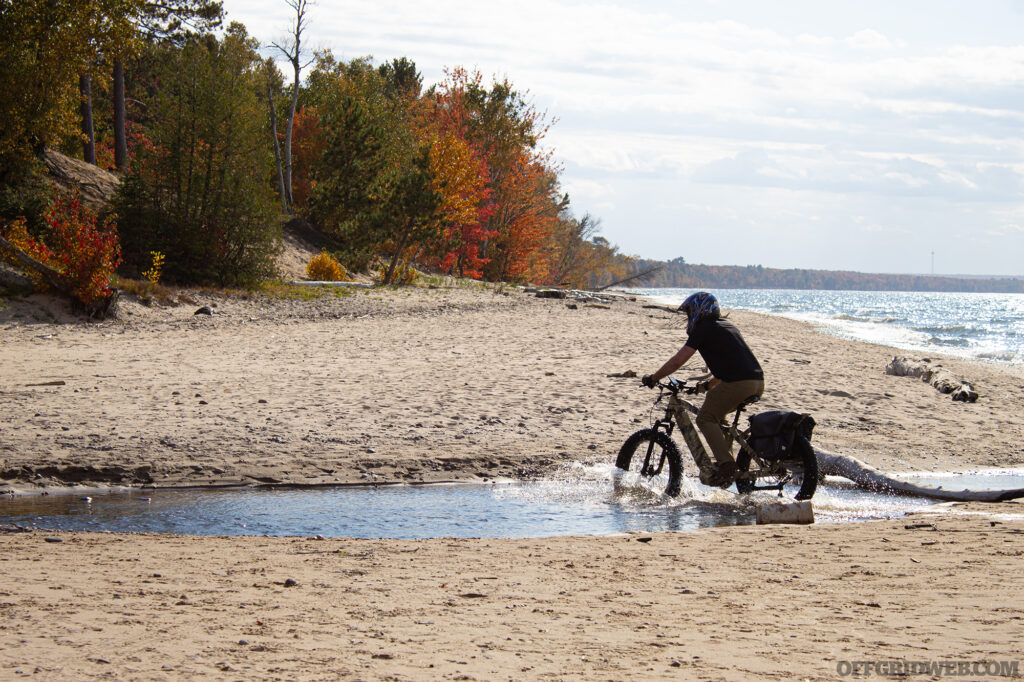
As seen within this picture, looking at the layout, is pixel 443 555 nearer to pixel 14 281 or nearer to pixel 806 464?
pixel 806 464

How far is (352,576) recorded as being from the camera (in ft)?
19.8

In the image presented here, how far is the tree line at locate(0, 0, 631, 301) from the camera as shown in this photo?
24.0 m

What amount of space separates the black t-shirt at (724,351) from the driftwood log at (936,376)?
880 cm

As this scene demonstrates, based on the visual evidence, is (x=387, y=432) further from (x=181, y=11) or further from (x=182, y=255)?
(x=181, y=11)

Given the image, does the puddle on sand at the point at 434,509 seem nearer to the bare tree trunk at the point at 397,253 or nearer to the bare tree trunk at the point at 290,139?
the bare tree trunk at the point at 397,253

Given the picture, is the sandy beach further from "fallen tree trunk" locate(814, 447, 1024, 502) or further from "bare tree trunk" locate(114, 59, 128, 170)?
"bare tree trunk" locate(114, 59, 128, 170)

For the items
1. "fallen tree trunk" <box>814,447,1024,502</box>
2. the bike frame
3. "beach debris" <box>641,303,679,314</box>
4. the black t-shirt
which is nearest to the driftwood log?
"fallen tree trunk" <box>814,447,1024,502</box>

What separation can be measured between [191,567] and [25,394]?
282 inches

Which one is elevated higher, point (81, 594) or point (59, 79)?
point (59, 79)

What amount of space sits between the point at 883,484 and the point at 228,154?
2154 cm

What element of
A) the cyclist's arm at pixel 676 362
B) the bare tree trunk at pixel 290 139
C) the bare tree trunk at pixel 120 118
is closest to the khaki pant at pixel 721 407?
the cyclist's arm at pixel 676 362

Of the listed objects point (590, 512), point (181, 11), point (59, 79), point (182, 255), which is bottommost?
point (590, 512)

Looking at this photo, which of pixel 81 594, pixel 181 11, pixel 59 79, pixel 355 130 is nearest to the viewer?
pixel 81 594

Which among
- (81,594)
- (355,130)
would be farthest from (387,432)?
(355,130)
